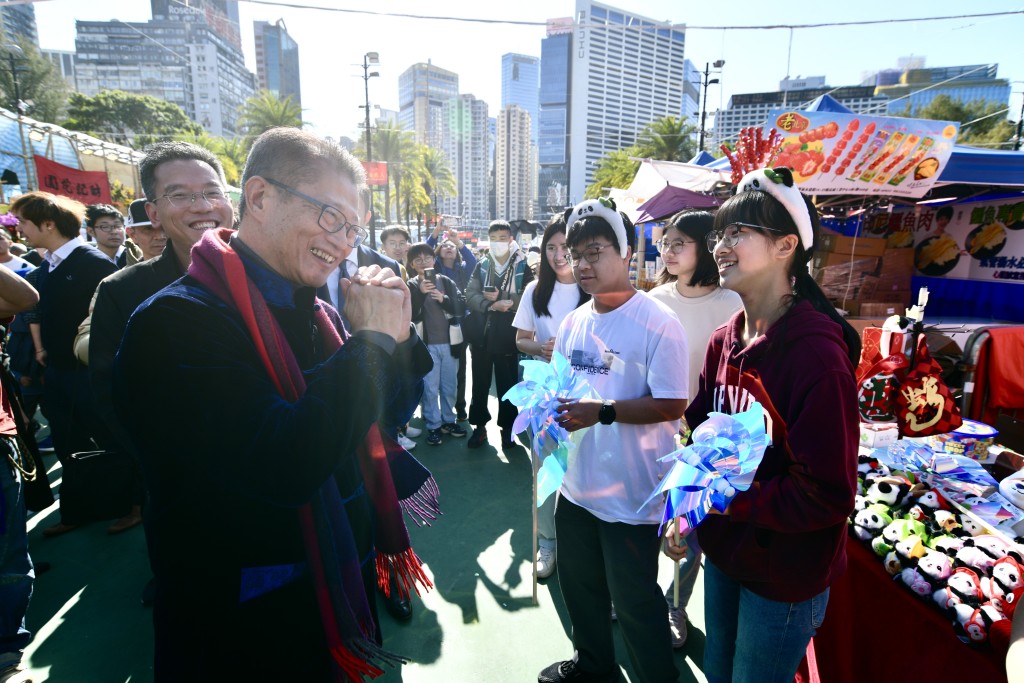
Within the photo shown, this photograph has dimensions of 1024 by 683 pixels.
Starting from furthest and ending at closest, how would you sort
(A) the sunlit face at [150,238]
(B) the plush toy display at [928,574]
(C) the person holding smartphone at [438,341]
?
(C) the person holding smartphone at [438,341] < (A) the sunlit face at [150,238] < (B) the plush toy display at [928,574]

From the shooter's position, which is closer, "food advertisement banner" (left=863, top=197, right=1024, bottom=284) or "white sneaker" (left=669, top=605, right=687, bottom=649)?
"white sneaker" (left=669, top=605, right=687, bottom=649)

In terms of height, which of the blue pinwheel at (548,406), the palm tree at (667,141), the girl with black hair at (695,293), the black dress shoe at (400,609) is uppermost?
the palm tree at (667,141)

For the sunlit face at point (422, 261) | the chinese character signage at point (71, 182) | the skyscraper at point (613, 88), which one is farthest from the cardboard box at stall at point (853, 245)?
the skyscraper at point (613, 88)

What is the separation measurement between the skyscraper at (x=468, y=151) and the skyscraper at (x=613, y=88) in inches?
1600

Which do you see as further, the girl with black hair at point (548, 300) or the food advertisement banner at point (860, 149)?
the food advertisement banner at point (860, 149)

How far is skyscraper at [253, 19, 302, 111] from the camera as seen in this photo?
137000 millimetres

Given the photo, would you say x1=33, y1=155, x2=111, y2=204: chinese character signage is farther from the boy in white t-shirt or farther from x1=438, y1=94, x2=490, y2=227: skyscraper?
x1=438, y1=94, x2=490, y2=227: skyscraper


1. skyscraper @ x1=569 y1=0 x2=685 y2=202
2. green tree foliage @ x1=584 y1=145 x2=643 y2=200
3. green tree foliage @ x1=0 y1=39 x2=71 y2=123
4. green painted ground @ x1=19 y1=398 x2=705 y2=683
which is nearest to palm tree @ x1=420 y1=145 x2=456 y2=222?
green tree foliage @ x1=584 y1=145 x2=643 y2=200

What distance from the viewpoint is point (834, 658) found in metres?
1.92

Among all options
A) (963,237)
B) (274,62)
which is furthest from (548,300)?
(274,62)

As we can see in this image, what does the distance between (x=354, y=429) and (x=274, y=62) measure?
174 metres

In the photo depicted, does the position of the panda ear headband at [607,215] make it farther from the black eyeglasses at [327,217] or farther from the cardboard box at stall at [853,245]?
the cardboard box at stall at [853,245]

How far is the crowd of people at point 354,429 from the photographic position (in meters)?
1.01

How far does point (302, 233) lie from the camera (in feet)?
3.84
